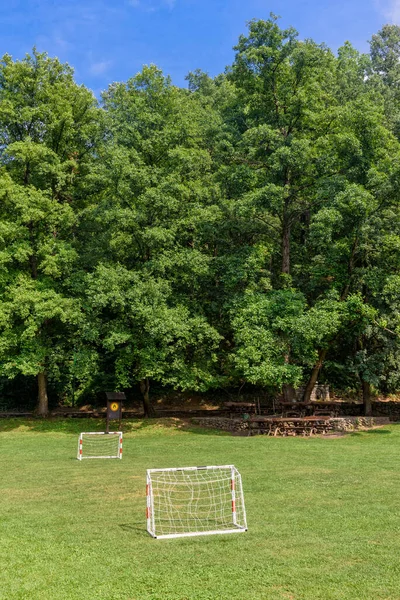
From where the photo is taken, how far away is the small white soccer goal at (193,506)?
865cm

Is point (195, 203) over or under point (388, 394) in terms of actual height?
over

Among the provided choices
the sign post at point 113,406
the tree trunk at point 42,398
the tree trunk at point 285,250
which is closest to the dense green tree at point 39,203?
the tree trunk at point 42,398

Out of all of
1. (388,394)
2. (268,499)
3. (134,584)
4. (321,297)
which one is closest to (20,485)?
(268,499)

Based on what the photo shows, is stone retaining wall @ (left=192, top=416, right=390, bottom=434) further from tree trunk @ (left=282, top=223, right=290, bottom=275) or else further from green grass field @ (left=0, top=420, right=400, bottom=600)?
tree trunk @ (left=282, top=223, right=290, bottom=275)

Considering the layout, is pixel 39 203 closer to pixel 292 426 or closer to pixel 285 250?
pixel 285 250

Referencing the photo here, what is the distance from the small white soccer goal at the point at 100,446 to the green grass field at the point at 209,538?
83cm

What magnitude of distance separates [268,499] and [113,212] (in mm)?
17380

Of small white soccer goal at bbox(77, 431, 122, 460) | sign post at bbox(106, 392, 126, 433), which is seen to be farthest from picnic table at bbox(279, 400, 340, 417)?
small white soccer goal at bbox(77, 431, 122, 460)

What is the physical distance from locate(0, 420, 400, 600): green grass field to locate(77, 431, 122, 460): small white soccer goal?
826 millimetres

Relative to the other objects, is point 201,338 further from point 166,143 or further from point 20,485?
point 20,485

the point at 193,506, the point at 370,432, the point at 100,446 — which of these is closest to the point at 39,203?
the point at 100,446

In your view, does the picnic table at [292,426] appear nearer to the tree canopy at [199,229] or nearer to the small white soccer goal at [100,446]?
the tree canopy at [199,229]

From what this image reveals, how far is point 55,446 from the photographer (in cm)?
1977

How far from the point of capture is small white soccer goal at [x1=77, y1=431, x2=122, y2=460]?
1622cm
